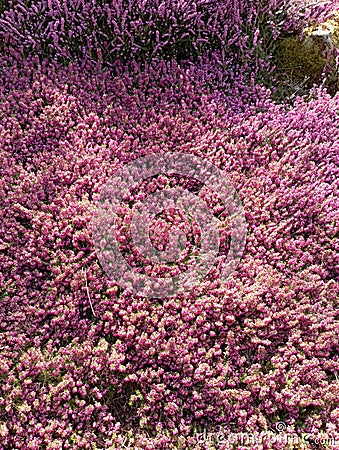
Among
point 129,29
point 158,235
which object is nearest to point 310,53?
point 129,29

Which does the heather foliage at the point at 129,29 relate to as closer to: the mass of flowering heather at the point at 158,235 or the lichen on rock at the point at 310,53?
the mass of flowering heather at the point at 158,235

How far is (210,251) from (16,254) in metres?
1.35

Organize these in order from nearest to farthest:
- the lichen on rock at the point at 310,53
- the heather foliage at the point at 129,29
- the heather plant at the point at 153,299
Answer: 1. the heather plant at the point at 153,299
2. the heather foliage at the point at 129,29
3. the lichen on rock at the point at 310,53

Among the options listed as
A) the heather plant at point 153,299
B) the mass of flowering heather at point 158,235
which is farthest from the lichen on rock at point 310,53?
the heather plant at point 153,299

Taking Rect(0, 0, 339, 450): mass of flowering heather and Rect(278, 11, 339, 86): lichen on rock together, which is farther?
Rect(278, 11, 339, 86): lichen on rock

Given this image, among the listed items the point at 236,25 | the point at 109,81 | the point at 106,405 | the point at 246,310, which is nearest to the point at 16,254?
the point at 106,405

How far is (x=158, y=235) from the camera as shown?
131 inches

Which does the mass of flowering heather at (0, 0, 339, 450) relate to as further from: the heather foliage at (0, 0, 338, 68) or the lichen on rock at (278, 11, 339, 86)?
the lichen on rock at (278, 11, 339, 86)

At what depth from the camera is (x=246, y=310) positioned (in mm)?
3084

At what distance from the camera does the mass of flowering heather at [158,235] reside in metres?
2.76

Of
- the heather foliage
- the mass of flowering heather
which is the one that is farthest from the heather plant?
the heather foliage

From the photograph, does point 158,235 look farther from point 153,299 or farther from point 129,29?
point 129,29

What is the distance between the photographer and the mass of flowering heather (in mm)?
2762

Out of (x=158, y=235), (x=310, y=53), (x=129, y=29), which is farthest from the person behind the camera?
(x=310, y=53)
